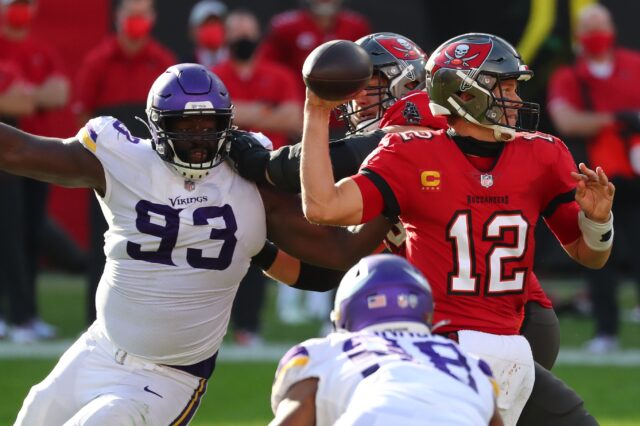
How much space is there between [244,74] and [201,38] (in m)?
0.59

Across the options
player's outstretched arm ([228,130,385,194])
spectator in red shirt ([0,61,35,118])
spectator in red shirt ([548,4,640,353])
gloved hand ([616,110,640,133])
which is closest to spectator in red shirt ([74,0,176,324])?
spectator in red shirt ([0,61,35,118])

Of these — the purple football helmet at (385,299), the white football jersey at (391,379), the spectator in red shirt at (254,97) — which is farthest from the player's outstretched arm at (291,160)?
the spectator in red shirt at (254,97)

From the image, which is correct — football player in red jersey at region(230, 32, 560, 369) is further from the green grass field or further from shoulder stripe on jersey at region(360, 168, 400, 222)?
the green grass field

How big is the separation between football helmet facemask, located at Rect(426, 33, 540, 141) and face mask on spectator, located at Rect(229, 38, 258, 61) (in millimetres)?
5262

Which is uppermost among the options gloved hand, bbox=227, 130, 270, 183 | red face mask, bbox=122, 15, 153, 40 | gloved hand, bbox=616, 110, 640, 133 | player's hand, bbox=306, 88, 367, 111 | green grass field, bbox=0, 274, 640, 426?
player's hand, bbox=306, 88, 367, 111

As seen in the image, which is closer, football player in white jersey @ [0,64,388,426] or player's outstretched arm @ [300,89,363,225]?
player's outstretched arm @ [300,89,363,225]

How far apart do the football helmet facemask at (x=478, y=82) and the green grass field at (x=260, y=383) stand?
3361 millimetres

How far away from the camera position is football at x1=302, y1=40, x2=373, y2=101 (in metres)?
4.13

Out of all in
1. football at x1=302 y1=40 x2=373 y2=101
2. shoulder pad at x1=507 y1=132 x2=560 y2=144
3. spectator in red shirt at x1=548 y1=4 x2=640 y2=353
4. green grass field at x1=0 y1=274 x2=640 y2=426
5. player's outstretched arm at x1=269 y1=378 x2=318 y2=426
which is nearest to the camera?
player's outstretched arm at x1=269 y1=378 x2=318 y2=426

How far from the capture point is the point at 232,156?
5004 millimetres

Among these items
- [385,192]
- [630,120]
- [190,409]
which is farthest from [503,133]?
[630,120]

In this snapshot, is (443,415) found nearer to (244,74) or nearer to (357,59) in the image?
(357,59)

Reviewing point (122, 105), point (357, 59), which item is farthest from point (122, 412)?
point (122, 105)

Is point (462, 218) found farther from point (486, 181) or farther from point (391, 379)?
point (391, 379)
